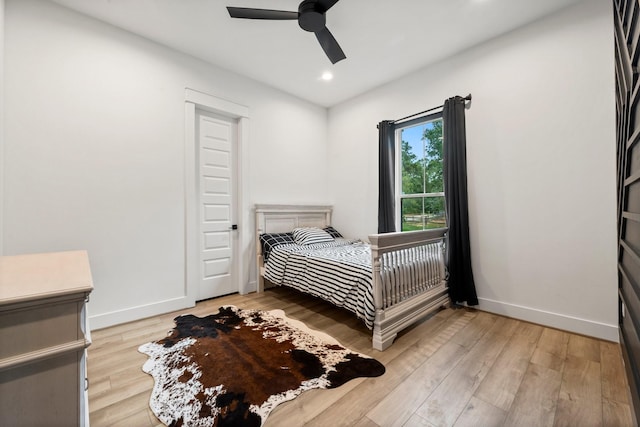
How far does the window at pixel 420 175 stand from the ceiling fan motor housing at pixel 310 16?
5.97 ft

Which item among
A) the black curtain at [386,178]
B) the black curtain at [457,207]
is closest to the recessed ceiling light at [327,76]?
the black curtain at [386,178]

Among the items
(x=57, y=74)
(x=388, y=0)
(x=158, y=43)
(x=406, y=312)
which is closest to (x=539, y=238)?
Result: (x=406, y=312)

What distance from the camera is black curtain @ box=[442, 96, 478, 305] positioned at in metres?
2.77

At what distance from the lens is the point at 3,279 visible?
2.84ft

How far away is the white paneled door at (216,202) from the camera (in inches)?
123

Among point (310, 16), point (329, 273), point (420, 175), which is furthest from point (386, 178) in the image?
point (310, 16)

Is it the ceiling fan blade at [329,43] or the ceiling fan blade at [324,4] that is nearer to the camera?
the ceiling fan blade at [324,4]

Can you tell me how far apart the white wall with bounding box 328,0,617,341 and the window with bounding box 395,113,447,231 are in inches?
17.0

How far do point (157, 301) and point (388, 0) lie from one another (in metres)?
3.59

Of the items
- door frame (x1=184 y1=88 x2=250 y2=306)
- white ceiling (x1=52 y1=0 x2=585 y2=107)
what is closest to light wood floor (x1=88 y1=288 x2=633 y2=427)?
door frame (x1=184 y1=88 x2=250 y2=306)

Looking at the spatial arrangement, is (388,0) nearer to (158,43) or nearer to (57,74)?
(158,43)

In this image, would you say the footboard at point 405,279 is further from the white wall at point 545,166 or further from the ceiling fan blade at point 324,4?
the ceiling fan blade at point 324,4

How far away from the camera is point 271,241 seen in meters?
3.38

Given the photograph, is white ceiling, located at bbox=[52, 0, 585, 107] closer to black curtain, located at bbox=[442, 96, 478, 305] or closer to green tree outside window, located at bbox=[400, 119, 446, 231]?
black curtain, located at bbox=[442, 96, 478, 305]
